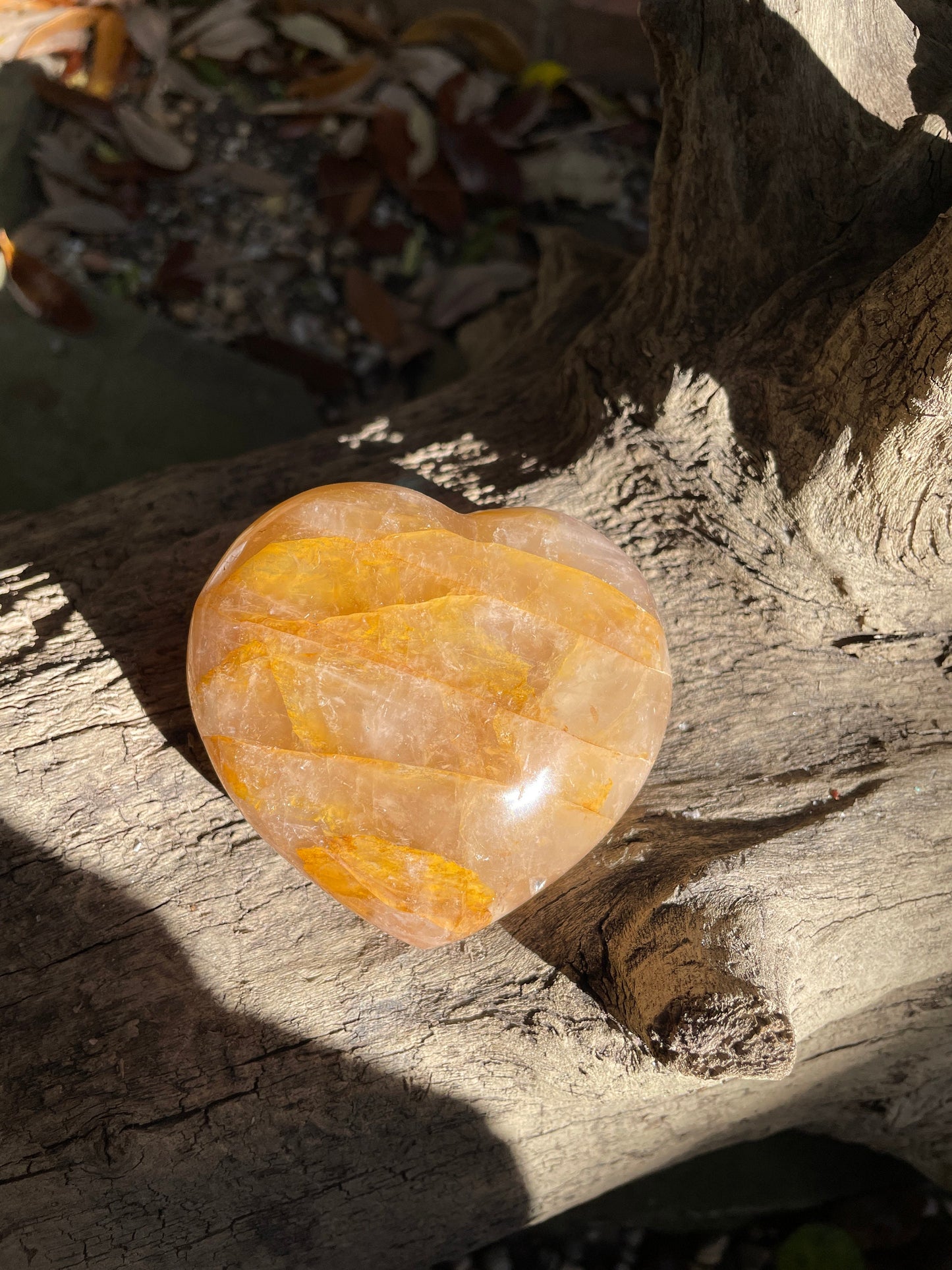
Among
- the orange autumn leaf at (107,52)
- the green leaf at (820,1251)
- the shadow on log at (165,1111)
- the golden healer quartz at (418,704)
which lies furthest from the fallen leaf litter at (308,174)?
the green leaf at (820,1251)

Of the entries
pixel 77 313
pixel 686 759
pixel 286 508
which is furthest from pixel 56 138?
pixel 686 759

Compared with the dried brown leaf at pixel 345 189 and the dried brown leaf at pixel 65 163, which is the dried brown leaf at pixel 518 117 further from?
the dried brown leaf at pixel 65 163

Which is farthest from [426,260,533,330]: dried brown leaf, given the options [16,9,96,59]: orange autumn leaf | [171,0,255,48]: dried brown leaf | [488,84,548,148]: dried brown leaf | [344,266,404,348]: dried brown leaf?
[16,9,96,59]: orange autumn leaf

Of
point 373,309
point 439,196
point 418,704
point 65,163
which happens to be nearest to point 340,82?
point 439,196

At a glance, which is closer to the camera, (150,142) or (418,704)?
(418,704)

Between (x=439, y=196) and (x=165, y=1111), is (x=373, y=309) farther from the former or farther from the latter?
(x=165, y=1111)

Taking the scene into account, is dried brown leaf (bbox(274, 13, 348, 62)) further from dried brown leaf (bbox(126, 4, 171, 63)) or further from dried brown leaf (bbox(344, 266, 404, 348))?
dried brown leaf (bbox(344, 266, 404, 348))
